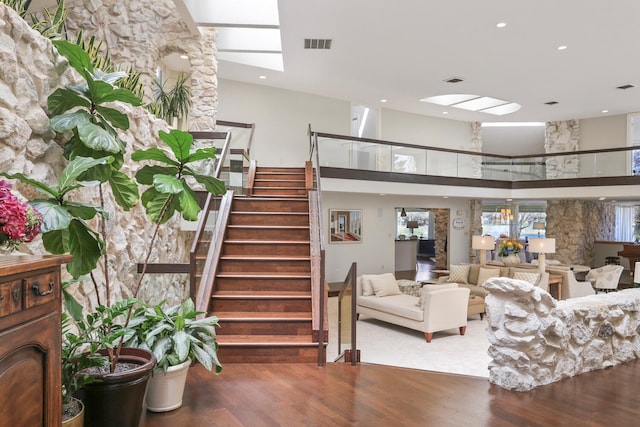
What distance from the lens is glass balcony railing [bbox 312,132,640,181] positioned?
10367mm

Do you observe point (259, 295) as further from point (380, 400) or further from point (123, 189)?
point (123, 189)

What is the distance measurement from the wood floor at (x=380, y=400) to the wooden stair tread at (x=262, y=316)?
21.1 inches

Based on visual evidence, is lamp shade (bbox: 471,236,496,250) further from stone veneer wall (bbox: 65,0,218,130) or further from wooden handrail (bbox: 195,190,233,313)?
stone veneer wall (bbox: 65,0,218,130)

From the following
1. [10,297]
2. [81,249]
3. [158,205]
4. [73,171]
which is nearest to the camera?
[10,297]

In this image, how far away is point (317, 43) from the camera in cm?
829

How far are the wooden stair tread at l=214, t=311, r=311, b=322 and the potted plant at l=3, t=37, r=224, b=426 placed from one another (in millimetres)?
1636

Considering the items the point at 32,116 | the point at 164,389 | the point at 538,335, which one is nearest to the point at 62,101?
the point at 32,116

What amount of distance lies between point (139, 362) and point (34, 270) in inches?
53.8

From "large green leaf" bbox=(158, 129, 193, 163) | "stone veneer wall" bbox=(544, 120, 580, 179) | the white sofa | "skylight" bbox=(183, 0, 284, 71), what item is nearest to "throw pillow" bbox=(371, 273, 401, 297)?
the white sofa

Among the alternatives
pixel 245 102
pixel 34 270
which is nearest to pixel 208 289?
pixel 34 270

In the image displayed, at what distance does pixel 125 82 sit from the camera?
4211 mm

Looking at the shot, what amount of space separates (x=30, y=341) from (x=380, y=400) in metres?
2.52

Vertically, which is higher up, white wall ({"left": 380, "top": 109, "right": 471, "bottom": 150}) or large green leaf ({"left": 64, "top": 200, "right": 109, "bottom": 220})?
white wall ({"left": 380, "top": 109, "right": 471, "bottom": 150})

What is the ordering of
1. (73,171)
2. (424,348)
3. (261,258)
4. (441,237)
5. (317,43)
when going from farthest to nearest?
1. (441,237)
2. (317,43)
3. (424,348)
4. (261,258)
5. (73,171)
